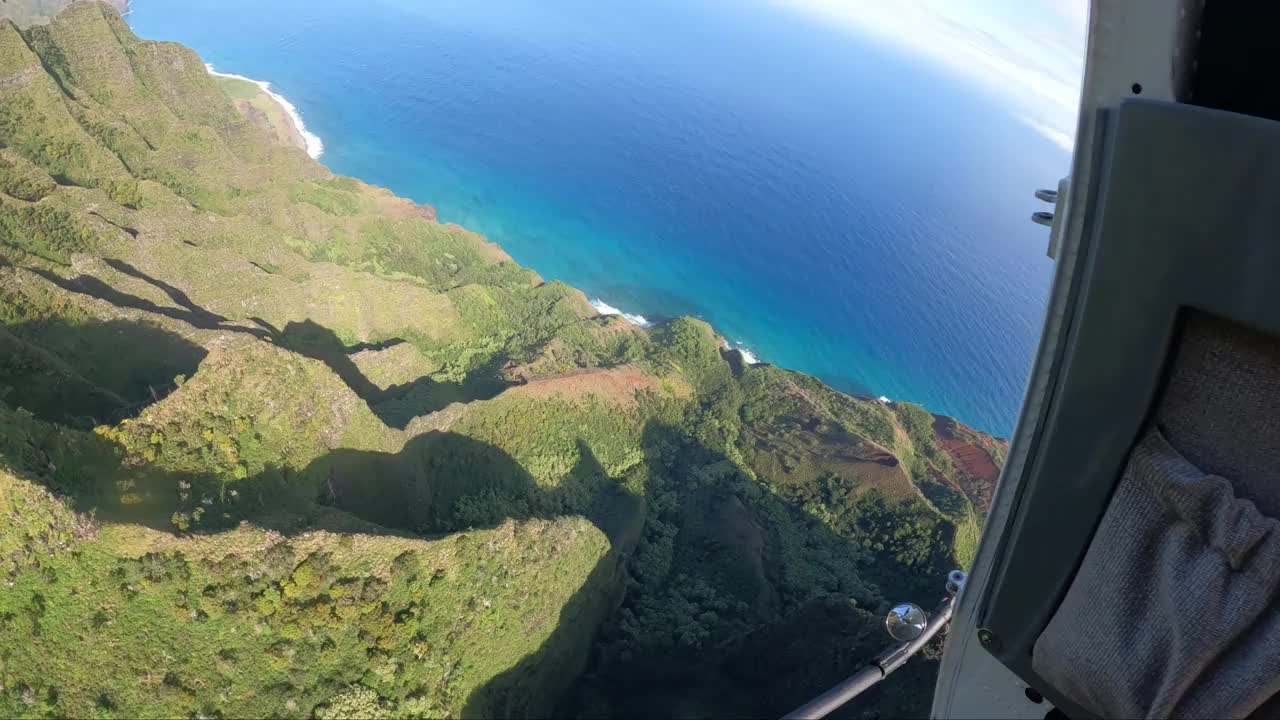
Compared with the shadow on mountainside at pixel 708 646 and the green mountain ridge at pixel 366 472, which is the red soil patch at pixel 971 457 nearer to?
the green mountain ridge at pixel 366 472

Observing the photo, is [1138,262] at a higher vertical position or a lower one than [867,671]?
higher

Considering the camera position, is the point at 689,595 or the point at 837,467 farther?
the point at 837,467

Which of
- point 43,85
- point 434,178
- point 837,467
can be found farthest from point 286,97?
point 837,467

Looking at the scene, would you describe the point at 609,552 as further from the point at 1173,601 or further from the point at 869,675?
the point at 1173,601

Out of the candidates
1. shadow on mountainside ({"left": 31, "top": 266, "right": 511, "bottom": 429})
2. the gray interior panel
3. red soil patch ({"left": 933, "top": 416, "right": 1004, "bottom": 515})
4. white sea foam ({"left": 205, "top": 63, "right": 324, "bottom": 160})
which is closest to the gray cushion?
the gray interior panel

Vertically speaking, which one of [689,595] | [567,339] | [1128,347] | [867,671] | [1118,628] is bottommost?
[689,595]

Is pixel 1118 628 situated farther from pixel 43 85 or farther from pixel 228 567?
pixel 43 85

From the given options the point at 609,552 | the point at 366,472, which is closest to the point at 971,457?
the point at 609,552

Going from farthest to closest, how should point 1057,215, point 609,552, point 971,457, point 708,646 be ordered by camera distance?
point 971,457 → point 609,552 → point 708,646 → point 1057,215
